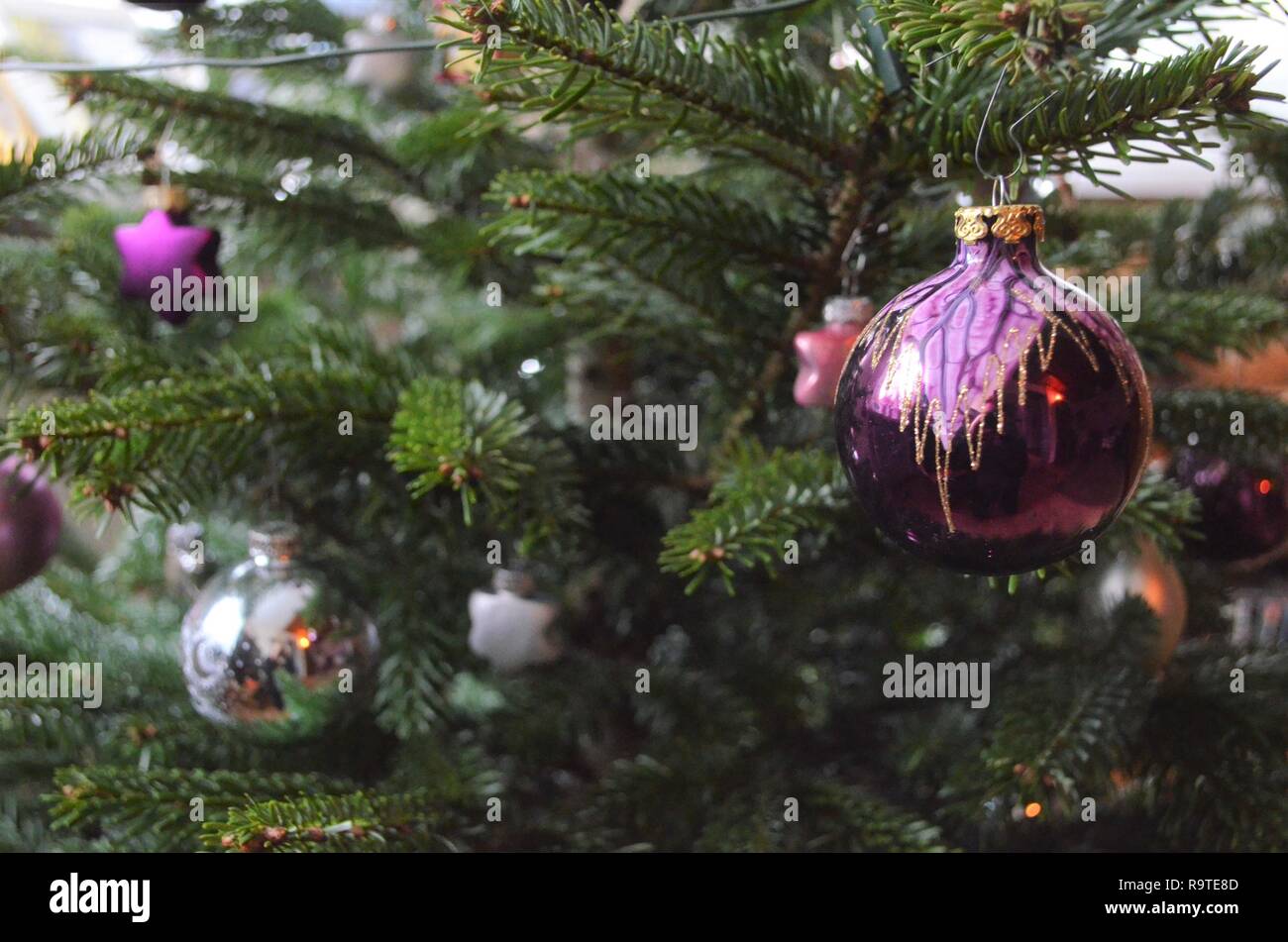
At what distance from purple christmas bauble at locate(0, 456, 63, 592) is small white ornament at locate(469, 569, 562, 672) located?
0.84 ft

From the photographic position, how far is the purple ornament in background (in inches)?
24.1

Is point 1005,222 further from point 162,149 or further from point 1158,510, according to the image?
point 162,149

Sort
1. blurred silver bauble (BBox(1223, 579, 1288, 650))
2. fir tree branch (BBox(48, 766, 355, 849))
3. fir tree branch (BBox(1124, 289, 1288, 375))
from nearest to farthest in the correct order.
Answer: fir tree branch (BBox(48, 766, 355, 849)) < fir tree branch (BBox(1124, 289, 1288, 375)) < blurred silver bauble (BBox(1223, 579, 1288, 650))

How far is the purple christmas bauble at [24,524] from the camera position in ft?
1.91

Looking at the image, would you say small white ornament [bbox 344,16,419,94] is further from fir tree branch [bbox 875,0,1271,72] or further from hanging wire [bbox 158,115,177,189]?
fir tree branch [bbox 875,0,1271,72]

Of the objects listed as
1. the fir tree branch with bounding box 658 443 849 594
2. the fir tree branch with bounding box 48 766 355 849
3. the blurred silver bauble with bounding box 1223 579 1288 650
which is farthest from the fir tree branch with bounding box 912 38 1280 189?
the blurred silver bauble with bounding box 1223 579 1288 650

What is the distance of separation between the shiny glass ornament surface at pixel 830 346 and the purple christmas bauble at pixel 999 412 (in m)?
0.11

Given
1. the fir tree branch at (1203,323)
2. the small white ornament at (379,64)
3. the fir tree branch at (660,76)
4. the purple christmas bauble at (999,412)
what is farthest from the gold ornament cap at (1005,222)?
the small white ornament at (379,64)

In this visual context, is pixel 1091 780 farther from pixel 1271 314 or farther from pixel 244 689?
pixel 244 689

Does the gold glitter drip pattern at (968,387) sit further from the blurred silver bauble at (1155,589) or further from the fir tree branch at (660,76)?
the blurred silver bauble at (1155,589)

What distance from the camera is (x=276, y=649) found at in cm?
52

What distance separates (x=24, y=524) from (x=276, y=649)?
0.19 meters
